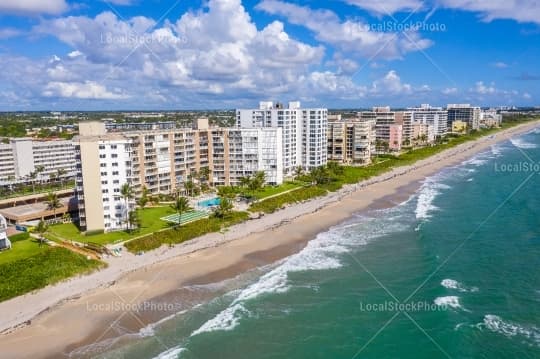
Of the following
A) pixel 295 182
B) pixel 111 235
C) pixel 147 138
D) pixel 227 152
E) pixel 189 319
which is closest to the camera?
pixel 189 319

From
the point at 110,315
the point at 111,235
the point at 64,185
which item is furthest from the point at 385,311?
the point at 64,185

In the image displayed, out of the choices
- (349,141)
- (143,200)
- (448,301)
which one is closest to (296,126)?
(349,141)

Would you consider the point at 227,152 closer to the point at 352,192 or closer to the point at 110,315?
the point at 352,192

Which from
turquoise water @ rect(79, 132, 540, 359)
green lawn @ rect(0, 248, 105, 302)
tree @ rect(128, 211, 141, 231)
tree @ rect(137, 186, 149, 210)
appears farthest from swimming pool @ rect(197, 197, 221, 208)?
green lawn @ rect(0, 248, 105, 302)

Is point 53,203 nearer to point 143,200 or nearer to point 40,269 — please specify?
point 143,200

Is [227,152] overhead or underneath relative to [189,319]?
overhead

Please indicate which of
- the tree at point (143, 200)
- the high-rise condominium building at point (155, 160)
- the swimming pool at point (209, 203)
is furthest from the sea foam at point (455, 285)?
the tree at point (143, 200)
